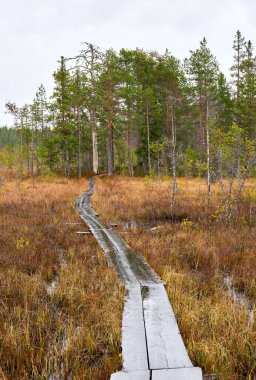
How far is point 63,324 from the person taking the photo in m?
3.95

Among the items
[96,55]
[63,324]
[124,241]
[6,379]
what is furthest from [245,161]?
[96,55]

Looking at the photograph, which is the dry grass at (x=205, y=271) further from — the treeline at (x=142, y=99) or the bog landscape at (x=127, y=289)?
the treeline at (x=142, y=99)

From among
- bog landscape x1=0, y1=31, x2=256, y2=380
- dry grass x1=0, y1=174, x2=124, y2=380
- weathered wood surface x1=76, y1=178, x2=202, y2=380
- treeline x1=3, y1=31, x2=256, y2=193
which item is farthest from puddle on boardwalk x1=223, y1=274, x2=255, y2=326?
treeline x1=3, y1=31, x2=256, y2=193

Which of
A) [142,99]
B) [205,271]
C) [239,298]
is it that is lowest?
[239,298]

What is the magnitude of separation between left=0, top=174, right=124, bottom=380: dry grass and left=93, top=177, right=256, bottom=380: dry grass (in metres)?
0.99

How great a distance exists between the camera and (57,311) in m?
4.42

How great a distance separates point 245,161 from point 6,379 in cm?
1016

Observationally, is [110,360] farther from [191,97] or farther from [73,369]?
[191,97]

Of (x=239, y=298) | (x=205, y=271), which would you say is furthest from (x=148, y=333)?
(x=205, y=271)

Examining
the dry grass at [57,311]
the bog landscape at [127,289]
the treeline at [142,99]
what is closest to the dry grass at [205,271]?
the bog landscape at [127,289]

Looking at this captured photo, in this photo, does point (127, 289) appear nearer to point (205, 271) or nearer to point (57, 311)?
point (57, 311)

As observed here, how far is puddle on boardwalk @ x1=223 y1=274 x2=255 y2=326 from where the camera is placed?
14.5ft

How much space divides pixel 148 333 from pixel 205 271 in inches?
113

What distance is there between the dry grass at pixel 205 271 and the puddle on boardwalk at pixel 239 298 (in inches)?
3.6
